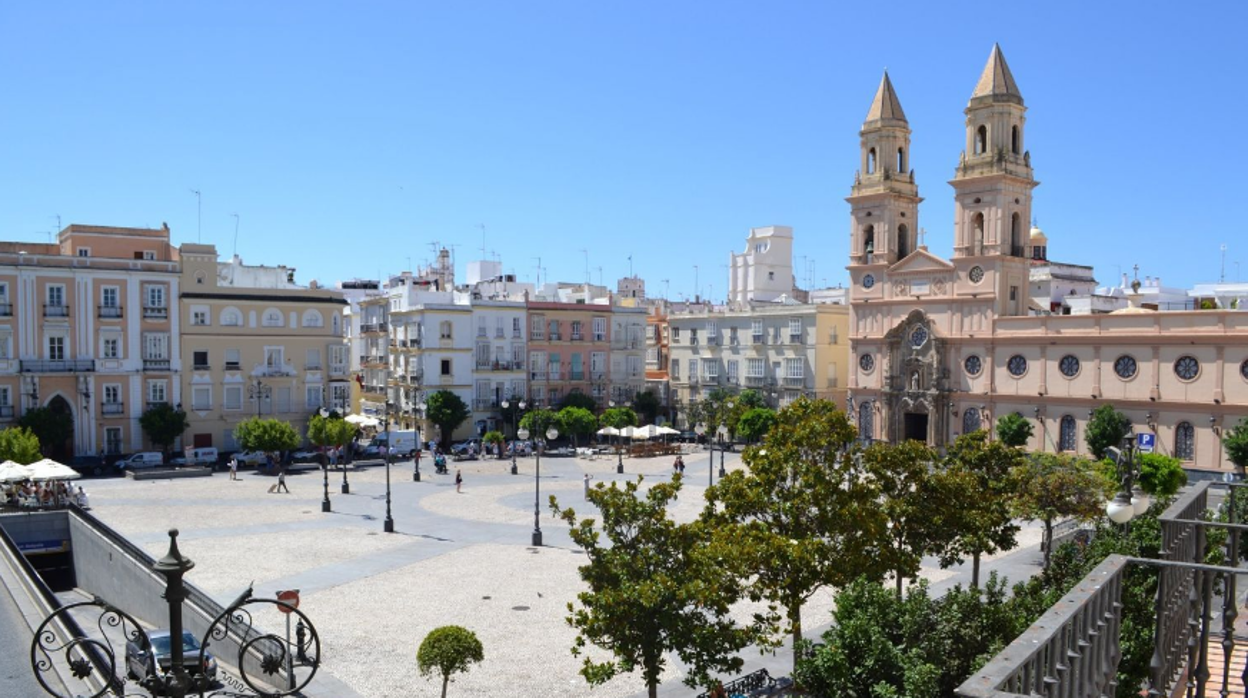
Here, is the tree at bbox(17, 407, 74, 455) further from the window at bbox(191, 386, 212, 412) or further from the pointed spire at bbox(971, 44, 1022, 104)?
the pointed spire at bbox(971, 44, 1022, 104)

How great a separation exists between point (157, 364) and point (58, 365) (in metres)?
4.46

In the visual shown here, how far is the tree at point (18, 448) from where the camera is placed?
34.8 metres

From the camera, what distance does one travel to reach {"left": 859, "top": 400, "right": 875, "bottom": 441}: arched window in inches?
2238

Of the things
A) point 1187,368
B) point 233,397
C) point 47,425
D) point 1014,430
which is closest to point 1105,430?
point 1014,430

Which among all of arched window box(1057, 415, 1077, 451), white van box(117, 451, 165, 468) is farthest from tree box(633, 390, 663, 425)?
white van box(117, 451, 165, 468)

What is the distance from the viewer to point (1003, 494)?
22.0m

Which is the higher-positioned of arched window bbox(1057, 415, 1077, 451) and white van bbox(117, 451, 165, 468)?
arched window bbox(1057, 415, 1077, 451)

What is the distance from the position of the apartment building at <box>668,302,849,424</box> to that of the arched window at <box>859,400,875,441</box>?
2165mm

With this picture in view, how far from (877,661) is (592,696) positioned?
22.3 ft

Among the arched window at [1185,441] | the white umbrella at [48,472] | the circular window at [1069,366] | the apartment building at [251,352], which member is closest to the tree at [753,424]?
the circular window at [1069,366]

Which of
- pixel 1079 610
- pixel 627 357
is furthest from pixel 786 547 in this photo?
pixel 627 357

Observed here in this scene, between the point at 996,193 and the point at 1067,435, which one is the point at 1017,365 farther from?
the point at 996,193

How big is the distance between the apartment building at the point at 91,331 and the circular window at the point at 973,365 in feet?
140

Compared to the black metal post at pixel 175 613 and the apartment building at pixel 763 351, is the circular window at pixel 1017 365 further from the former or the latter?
the black metal post at pixel 175 613
